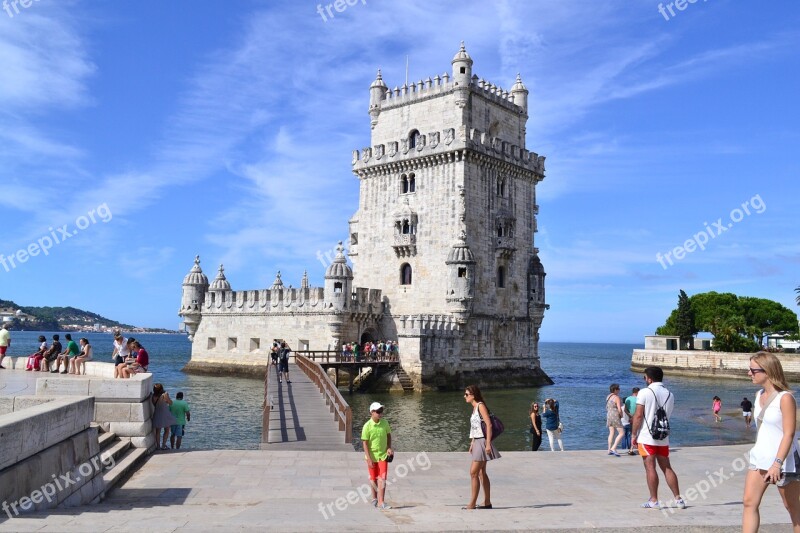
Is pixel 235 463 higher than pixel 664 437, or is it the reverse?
pixel 664 437

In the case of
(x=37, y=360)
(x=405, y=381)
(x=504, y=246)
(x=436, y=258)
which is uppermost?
(x=504, y=246)

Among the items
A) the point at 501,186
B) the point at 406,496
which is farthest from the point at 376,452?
the point at 501,186

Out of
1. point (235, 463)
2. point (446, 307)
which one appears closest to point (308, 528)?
point (235, 463)

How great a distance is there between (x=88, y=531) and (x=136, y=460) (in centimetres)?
506

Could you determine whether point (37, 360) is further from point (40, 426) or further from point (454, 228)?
point (454, 228)

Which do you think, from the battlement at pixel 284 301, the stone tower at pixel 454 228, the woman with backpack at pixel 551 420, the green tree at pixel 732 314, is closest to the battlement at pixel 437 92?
the stone tower at pixel 454 228

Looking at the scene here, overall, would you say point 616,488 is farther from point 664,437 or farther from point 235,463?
point 235,463

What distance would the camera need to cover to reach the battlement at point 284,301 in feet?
147

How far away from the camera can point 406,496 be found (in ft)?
35.8

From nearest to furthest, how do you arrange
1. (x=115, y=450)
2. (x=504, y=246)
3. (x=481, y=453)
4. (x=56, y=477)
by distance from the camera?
(x=56, y=477) → (x=481, y=453) → (x=115, y=450) → (x=504, y=246)

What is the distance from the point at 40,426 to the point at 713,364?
69099 mm

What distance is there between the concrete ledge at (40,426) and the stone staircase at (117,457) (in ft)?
3.79

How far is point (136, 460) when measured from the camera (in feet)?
40.6

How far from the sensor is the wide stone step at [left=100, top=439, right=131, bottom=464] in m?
11.5
